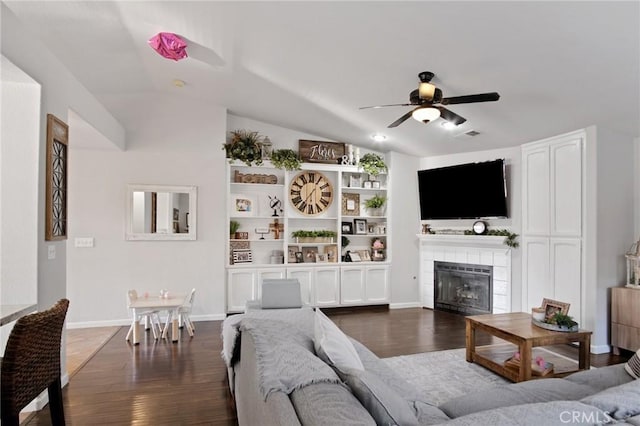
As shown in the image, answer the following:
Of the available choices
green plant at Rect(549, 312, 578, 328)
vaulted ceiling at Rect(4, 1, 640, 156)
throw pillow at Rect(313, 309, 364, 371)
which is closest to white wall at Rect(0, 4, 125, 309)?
vaulted ceiling at Rect(4, 1, 640, 156)

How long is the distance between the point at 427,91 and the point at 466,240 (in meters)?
3.11

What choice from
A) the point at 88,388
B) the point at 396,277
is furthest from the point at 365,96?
the point at 88,388

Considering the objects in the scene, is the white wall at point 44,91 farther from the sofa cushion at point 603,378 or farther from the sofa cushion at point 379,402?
the sofa cushion at point 603,378

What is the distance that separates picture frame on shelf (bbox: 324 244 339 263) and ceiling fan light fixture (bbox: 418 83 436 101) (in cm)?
330

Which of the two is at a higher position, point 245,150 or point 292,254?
point 245,150

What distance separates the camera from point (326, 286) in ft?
19.3

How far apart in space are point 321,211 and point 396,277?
171 centimetres

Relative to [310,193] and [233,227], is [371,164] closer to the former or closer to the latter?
[310,193]

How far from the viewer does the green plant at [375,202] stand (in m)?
6.20

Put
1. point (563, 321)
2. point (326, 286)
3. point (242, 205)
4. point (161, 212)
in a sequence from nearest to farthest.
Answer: point (563, 321)
point (161, 212)
point (242, 205)
point (326, 286)

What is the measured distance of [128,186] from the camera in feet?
A: 17.1

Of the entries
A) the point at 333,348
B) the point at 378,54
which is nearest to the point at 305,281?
the point at 378,54

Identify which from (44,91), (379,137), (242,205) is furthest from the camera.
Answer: (242,205)

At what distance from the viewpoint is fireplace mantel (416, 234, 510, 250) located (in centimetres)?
528
